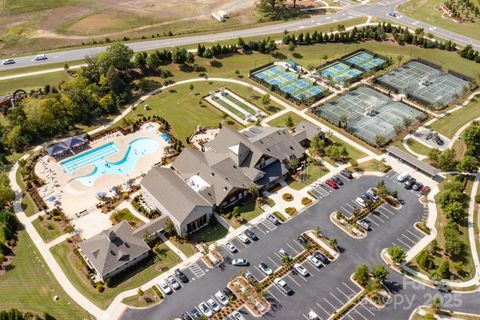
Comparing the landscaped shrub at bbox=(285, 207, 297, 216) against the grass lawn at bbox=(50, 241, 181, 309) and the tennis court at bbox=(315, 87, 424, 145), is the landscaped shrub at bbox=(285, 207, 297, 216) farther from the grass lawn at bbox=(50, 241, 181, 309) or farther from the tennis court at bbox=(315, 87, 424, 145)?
the tennis court at bbox=(315, 87, 424, 145)

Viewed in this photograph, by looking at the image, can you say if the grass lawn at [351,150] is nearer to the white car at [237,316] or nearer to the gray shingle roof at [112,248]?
the white car at [237,316]

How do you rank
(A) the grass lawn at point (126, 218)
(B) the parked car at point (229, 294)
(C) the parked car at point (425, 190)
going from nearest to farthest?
(B) the parked car at point (229, 294)
(A) the grass lawn at point (126, 218)
(C) the parked car at point (425, 190)

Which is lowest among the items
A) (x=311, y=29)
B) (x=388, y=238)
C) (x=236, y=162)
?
(x=388, y=238)

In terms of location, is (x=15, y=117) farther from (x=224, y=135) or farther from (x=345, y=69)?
(x=345, y=69)

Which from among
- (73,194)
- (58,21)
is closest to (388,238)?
(73,194)

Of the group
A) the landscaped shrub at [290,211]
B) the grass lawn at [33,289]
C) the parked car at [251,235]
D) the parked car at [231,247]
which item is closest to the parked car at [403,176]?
the landscaped shrub at [290,211]

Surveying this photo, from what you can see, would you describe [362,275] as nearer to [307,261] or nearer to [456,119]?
[307,261]
